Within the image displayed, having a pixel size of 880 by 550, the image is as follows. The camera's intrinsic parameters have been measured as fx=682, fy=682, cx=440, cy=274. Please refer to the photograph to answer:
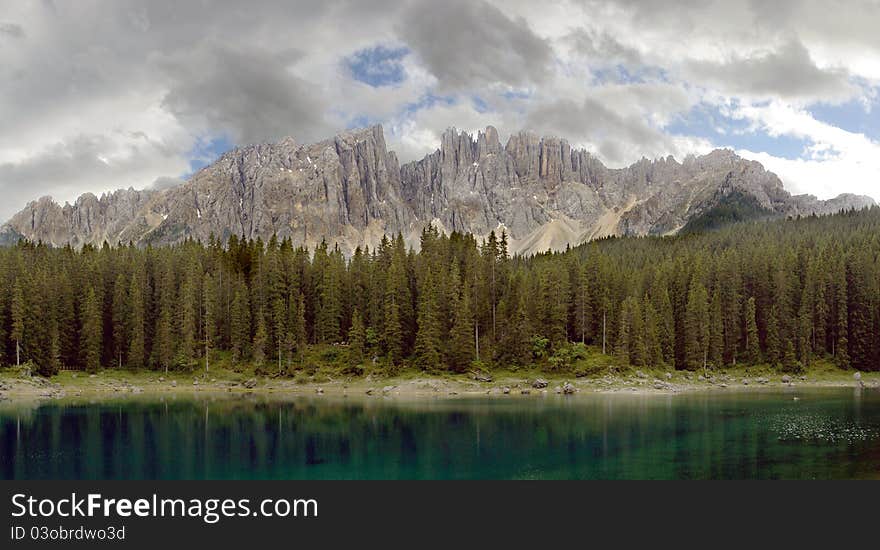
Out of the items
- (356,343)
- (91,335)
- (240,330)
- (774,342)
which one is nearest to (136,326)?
(91,335)

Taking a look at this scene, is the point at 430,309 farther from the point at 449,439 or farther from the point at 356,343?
the point at 449,439

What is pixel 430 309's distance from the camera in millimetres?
111625

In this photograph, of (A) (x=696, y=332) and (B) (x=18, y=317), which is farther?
(A) (x=696, y=332)

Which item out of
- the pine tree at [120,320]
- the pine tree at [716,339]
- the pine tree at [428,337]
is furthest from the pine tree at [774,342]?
the pine tree at [120,320]

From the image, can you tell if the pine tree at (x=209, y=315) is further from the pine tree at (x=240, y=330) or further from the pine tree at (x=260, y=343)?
the pine tree at (x=260, y=343)

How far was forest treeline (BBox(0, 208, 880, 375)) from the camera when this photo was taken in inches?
4400

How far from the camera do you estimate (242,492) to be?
3375 centimetres

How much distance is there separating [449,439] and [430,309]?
5742 cm

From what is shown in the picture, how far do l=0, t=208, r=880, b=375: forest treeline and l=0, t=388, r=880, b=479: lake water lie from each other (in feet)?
87.1

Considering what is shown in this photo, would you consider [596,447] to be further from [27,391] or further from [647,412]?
[27,391]

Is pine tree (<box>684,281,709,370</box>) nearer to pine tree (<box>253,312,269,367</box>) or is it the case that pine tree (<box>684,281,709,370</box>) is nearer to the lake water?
the lake water

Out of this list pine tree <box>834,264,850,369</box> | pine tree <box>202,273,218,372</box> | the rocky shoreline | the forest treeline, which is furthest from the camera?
pine tree <box>834,264,850,369</box>

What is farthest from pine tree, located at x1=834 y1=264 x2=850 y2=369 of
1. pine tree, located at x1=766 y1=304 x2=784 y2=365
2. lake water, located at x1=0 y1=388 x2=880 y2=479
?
Result: lake water, located at x1=0 y1=388 x2=880 y2=479

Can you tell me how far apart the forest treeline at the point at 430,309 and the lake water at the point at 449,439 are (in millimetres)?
26556
